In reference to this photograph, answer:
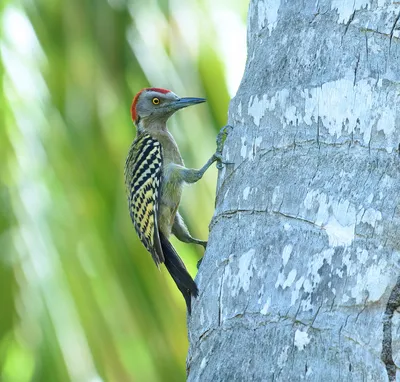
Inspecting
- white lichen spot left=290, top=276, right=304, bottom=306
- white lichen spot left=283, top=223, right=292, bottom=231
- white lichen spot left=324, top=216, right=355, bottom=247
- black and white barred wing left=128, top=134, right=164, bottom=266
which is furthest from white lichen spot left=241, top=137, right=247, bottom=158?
black and white barred wing left=128, top=134, right=164, bottom=266

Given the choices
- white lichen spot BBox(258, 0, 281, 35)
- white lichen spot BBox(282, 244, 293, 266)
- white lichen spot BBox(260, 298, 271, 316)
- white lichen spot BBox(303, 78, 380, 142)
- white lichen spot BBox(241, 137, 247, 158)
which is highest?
white lichen spot BBox(258, 0, 281, 35)

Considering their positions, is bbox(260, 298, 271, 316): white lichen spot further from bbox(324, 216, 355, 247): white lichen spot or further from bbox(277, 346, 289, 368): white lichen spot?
bbox(324, 216, 355, 247): white lichen spot

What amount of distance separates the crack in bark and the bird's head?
9.56 ft

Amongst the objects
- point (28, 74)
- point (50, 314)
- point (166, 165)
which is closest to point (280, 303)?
point (50, 314)

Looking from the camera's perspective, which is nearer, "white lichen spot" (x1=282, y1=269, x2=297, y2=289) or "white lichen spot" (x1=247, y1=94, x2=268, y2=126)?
"white lichen spot" (x1=282, y1=269, x2=297, y2=289)

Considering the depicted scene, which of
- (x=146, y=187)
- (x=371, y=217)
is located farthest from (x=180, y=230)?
(x=371, y=217)

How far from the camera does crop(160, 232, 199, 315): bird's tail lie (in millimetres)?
3754

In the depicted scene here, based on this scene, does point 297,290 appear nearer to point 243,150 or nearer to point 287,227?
point 287,227

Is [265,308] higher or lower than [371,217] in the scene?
lower

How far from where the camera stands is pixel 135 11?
4.90 m

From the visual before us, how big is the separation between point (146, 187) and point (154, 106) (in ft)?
2.12

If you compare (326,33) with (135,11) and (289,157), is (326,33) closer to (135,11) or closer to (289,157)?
(289,157)

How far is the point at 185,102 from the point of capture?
206 inches

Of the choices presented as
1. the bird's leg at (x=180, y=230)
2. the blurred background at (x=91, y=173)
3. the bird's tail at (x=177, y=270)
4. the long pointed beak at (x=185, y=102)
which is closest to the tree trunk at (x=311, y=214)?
Result: the bird's tail at (x=177, y=270)
